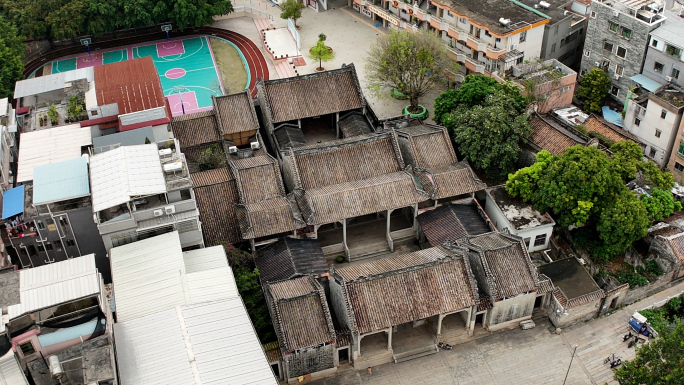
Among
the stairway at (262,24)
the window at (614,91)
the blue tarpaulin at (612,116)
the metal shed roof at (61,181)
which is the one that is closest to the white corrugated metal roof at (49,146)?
the metal shed roof at (61,181)

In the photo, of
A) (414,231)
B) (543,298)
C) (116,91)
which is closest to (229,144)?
(116,91)

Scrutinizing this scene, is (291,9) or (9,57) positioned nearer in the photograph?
(9,57)

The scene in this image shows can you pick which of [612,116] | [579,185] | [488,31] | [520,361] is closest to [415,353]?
[520,361]

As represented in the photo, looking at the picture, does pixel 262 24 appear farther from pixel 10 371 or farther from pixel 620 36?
pixel 10 371

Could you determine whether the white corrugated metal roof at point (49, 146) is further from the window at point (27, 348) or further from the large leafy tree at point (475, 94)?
the large leafy tree at point (475, 94)

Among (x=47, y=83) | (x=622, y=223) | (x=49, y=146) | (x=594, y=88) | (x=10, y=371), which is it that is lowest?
(x=622, y=223)

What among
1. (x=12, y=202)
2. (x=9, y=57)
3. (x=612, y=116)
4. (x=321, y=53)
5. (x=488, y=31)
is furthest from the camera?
(x=321, y=53)
